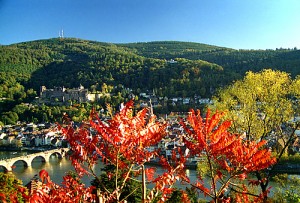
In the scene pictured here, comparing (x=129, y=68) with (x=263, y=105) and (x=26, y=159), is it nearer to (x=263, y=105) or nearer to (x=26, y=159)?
(x=26, y=159)

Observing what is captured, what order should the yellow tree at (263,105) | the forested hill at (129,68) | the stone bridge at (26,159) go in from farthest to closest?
the forested hill at (129,68)
the stone bridge at (26,159)
the yellow tree at (263,105)

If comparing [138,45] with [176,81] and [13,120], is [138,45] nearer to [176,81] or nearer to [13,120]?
[176,81]

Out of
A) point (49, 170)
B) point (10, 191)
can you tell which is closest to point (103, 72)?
point (49, 170)

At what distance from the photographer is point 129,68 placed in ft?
232

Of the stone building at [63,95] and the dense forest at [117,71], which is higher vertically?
the dense forest at [117,71]

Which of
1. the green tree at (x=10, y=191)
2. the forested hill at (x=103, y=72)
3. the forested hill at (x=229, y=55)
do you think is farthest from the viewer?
the forested hill at (x=103, y=72)

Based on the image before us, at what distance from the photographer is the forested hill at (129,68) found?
2152 inches

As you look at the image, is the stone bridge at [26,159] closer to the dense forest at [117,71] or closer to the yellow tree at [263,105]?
the yellow tree at [263,105]

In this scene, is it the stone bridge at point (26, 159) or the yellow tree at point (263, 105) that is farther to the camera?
the stone bridge at point (26, 159)

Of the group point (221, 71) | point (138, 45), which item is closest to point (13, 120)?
point (221, 71)

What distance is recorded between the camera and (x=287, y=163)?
20000 mm

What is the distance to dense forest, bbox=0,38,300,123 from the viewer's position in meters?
53.2

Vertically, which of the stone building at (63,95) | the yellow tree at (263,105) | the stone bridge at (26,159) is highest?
the yellow tree at (263,105)

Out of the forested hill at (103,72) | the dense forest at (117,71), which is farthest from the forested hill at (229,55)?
the forested hill at (103,72)
